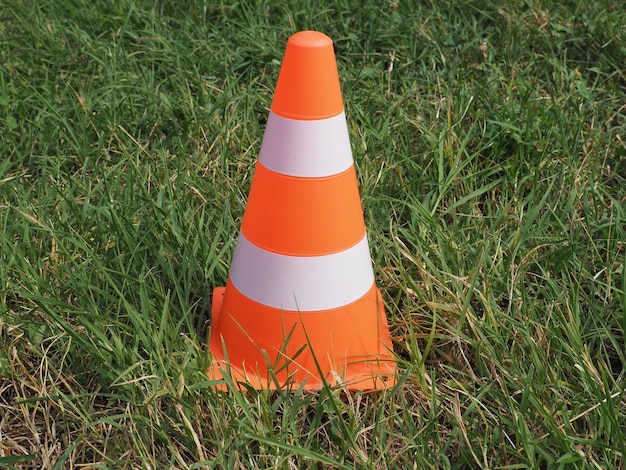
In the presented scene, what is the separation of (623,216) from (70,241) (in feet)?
6.41

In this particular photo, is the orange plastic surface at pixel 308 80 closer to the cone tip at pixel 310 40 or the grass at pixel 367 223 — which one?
the cone tip at pixel 310 40

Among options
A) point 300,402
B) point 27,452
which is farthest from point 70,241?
point 300,402

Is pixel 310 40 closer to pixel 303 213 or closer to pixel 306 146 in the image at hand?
pixel 306 146

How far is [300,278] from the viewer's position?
222 cm

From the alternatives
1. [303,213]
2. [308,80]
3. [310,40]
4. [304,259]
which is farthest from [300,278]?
[310,40]

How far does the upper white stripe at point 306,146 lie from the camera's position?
83.6 inches

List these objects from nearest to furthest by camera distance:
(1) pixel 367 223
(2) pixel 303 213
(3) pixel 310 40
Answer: (3) pixel 310 40, (2) pixel 303 213, (1) pixel 367 223

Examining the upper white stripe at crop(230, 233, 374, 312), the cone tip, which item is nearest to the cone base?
the upper white stripe at crop(230, 233, 374, 312)

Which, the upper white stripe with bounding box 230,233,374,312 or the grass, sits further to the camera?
the upper white stripe with bounding box 230,233,374,312

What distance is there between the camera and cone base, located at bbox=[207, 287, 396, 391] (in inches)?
86.1

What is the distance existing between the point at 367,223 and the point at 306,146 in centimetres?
78

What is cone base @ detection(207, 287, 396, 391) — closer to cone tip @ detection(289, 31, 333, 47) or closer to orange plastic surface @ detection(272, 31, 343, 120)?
orange plastic surface @ detection(272, 31, 343, 120)

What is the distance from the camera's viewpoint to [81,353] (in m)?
2.28

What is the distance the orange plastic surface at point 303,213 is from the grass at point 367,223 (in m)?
0.35
